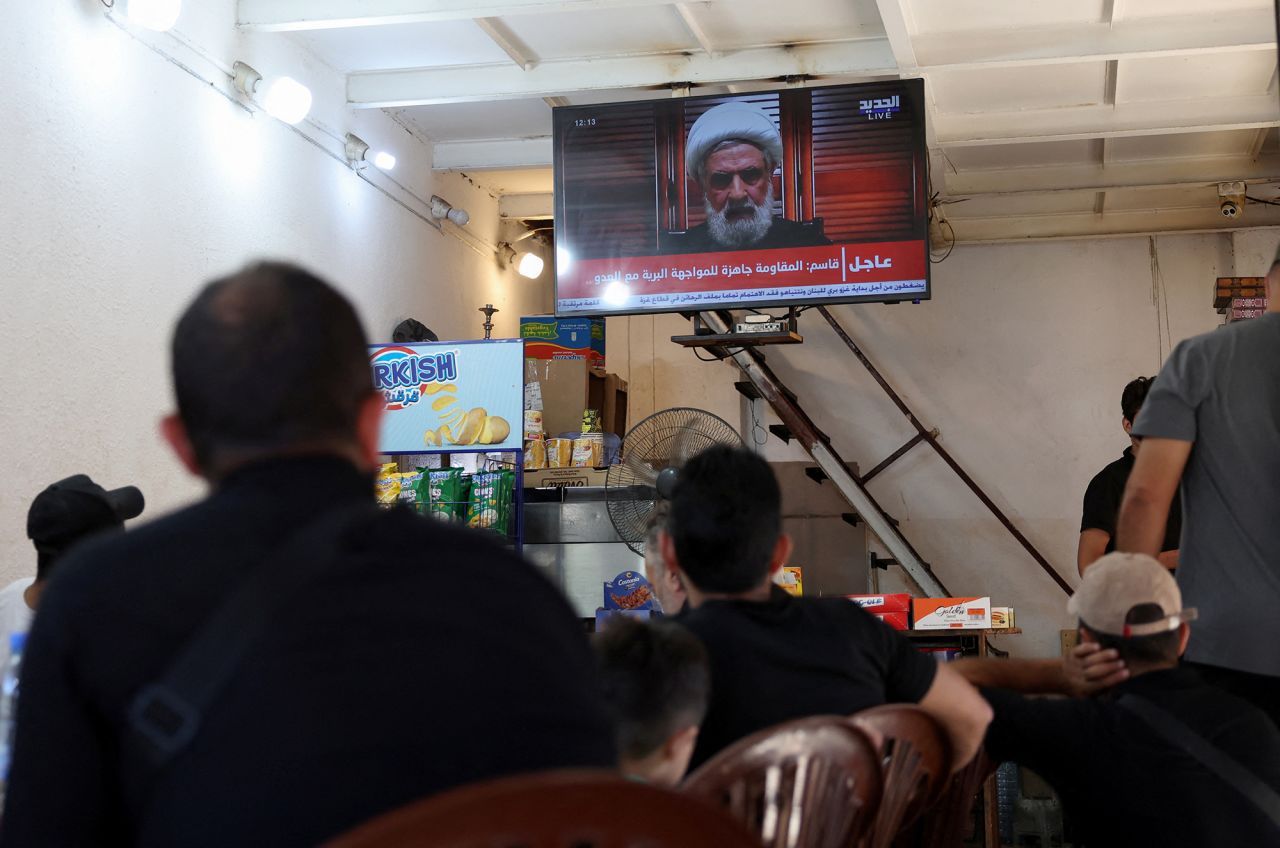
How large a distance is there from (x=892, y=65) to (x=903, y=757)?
15.7ft

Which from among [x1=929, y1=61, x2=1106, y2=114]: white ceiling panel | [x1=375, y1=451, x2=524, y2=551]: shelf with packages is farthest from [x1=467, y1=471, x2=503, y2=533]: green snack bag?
[x1=929, y1=61, x2=1106, y2=114]: white ceiling panel

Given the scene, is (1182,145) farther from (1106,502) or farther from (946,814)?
(946,814)

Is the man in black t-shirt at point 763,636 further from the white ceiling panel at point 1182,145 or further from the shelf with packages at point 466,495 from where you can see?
the white ceiling panel at point 1182,145

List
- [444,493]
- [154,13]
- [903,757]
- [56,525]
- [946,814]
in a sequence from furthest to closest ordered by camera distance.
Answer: [444,493], [154,13], [56,525], [946,814], [903,757]

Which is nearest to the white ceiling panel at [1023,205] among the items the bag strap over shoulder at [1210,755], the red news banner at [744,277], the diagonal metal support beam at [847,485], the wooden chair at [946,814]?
the diagonal metal support beam at [847,485]

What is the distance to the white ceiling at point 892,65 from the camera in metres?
5.57

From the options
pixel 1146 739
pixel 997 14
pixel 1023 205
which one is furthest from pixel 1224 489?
pixel 1023 205

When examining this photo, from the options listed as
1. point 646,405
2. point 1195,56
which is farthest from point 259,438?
point 646,405

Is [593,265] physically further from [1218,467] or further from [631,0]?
[1218,467]

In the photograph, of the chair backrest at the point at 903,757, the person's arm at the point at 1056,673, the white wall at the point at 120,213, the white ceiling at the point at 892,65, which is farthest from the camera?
the white ceiling at the point at 892,65

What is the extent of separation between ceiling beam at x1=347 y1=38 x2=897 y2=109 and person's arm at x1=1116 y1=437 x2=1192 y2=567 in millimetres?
4056

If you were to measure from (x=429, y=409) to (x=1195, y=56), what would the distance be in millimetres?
4064

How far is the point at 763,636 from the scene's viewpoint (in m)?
1.93

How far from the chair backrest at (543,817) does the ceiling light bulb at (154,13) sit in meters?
4.41
